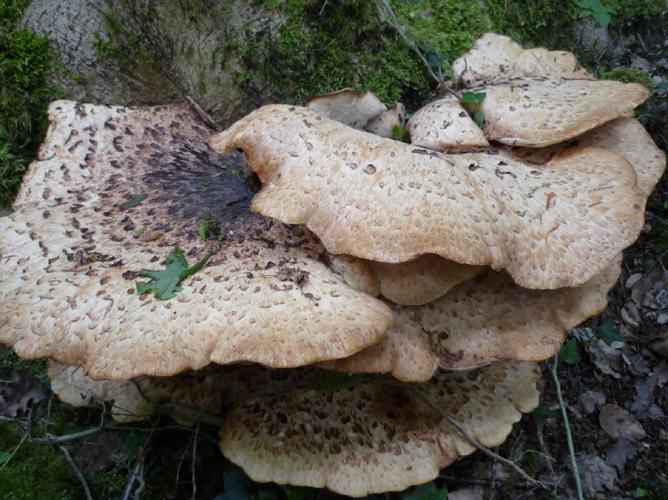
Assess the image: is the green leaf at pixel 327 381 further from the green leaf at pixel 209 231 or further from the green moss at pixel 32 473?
the green moss at pixel 32 473

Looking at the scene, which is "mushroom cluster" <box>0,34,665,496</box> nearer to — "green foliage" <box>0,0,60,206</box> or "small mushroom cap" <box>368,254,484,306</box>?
"small mushroom cap" <box>368,254,484,306</box>

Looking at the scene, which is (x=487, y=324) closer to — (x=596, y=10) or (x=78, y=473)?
(x=78, y=473)

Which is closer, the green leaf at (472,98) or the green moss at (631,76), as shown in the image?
the green leaf at (472,98)

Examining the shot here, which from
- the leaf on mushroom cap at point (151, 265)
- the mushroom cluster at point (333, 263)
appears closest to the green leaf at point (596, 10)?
the mushroom cluster at point (333, 263)

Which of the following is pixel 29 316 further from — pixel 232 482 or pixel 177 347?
pixel 232 482

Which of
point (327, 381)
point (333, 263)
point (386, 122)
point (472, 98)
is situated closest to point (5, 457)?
point (327, 381)

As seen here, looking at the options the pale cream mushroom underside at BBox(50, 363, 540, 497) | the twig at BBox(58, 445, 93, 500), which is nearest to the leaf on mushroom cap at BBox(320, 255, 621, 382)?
the pale cream mushroom underside at BBox(50, 363, 540, 497)

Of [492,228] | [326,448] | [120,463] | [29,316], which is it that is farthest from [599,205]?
[120,463]
